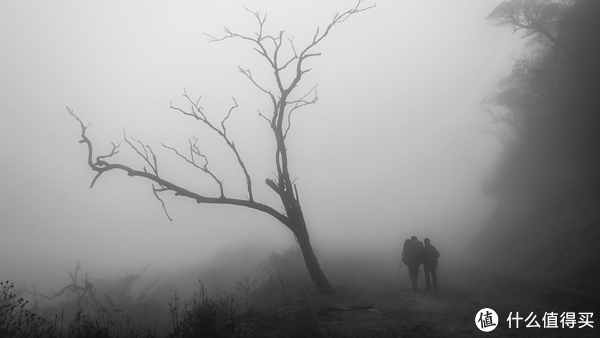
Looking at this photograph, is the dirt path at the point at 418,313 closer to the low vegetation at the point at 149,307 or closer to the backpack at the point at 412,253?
the low vegetation at the point at 149,307

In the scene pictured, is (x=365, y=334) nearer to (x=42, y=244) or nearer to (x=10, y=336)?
(x=10, y=336)

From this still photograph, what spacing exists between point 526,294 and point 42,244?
327 feet

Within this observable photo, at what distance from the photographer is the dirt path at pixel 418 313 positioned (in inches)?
244

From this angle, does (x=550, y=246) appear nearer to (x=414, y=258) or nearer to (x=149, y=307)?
(x=414, y=258)

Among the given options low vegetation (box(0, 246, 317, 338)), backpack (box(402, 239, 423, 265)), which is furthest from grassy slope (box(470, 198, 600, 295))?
low vegetation (box(0, 246, 317, 338))

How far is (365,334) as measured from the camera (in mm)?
6012

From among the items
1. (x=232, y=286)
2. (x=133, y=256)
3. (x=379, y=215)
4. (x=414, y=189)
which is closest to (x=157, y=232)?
(x=133, y=256)

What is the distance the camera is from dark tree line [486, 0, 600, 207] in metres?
14.2

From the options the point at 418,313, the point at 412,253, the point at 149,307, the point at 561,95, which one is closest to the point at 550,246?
the point at 412,253

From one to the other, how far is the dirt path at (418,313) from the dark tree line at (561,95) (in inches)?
336

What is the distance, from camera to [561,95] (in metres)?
15.8

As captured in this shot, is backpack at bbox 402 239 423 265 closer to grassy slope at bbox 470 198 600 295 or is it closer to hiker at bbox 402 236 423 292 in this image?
hiker at bbox 402 236 423 292

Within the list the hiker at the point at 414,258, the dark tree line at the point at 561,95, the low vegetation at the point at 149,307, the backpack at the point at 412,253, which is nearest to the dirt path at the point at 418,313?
the low vegetation at the point at 149,307

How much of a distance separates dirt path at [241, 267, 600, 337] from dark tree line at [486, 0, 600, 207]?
853 cm
